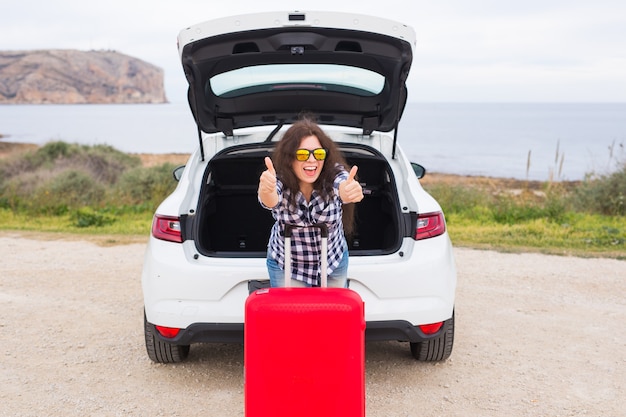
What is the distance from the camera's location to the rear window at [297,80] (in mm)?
3855

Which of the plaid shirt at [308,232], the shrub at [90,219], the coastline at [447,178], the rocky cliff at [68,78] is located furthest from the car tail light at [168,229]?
the rocky cliff at [68,78]

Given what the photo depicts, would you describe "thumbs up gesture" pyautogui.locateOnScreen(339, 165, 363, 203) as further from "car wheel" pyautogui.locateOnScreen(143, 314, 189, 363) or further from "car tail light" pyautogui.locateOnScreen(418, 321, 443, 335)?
"car wheel" pyautogui.locateOnScreen(143, 314, 189, 363)

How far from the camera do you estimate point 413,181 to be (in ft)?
12.5

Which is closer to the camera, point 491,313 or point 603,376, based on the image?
point 603,376

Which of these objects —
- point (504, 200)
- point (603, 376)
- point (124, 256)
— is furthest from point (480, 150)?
point (603, 376)

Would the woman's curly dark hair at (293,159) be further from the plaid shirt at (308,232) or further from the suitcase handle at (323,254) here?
the suitcase handle at (323,254)

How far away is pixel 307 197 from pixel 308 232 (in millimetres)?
160

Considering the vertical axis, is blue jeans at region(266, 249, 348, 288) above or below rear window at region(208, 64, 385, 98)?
below

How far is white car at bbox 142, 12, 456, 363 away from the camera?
3.25 m

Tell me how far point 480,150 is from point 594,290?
35.3 meters

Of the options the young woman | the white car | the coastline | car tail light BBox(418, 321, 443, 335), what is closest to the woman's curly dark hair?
the young woman

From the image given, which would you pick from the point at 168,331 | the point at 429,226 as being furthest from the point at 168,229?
the point at 429,226

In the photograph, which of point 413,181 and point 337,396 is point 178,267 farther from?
point 413,181

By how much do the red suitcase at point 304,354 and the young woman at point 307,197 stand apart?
389mm
